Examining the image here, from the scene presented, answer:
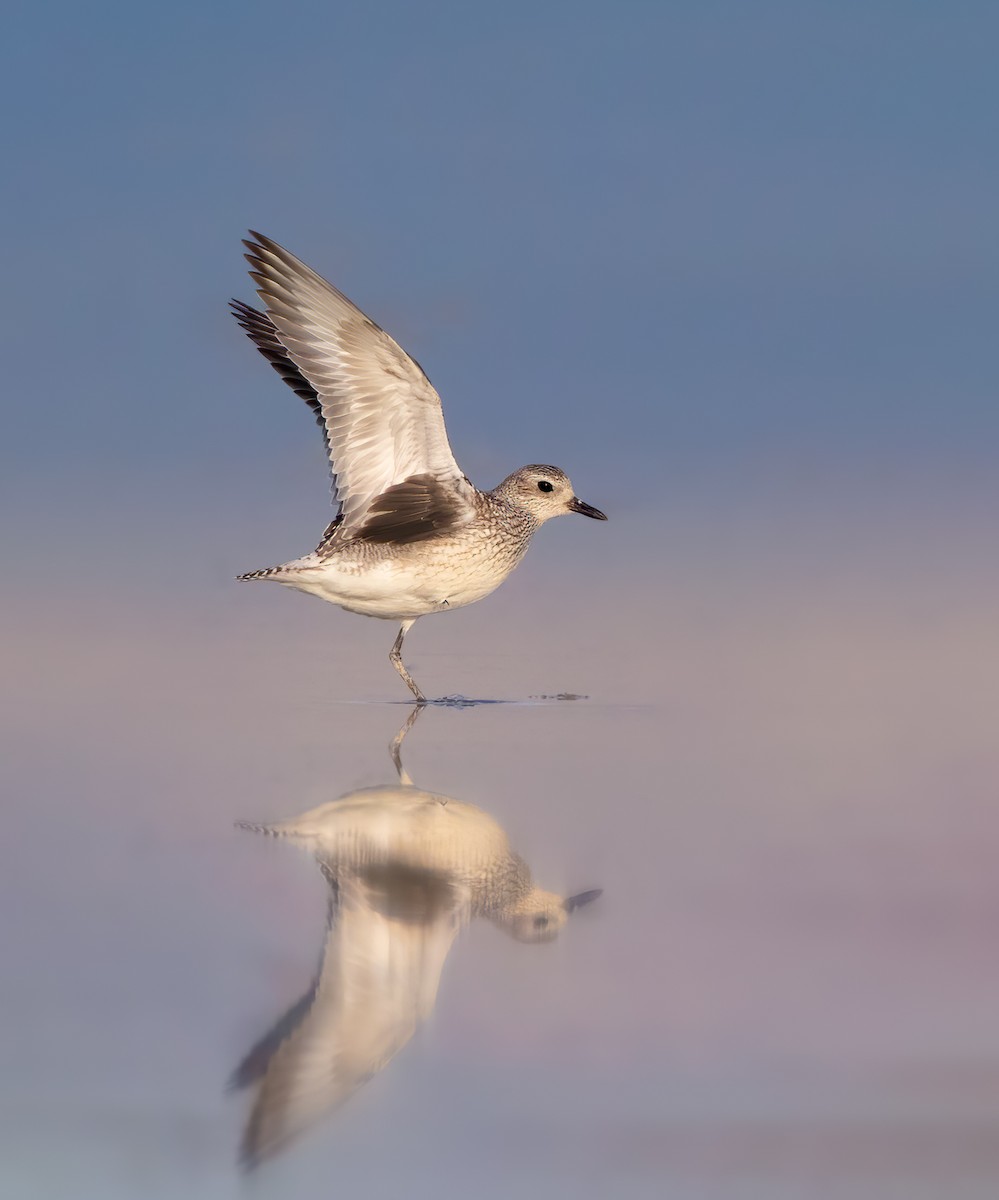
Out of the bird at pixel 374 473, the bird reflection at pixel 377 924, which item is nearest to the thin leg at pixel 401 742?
the bird reflection at pixel 377 924

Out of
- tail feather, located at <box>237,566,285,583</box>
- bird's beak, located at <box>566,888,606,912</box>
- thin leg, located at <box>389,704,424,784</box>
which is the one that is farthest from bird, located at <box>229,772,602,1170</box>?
tail feather, located at <box>237,566,285,583</box>

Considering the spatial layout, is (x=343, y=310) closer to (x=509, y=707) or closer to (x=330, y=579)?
(x=330, y=579)

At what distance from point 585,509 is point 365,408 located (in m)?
2.83

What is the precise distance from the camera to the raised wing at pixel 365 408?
9.41 metres

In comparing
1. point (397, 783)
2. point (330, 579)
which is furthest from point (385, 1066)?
point (330, 579)

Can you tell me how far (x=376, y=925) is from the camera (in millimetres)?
4555

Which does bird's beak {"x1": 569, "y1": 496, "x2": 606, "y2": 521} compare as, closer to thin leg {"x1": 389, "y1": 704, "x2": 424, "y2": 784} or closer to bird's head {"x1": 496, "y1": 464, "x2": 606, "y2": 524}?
bird's head {"x1": 496, "y1": 464, "x2": 606, "y2": 524}

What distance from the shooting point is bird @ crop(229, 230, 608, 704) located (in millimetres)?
9492

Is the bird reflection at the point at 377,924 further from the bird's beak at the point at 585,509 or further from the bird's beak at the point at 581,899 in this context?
the bird's beak at the point at 585,509

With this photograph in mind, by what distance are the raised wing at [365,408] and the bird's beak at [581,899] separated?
17.3 feet

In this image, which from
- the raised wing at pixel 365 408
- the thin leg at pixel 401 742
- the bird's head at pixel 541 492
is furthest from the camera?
the bird's head at pixel 541 492

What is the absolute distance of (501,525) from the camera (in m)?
10.7

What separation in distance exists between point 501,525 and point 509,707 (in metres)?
1.54

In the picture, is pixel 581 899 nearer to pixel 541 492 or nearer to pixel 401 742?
pixel 401 742
